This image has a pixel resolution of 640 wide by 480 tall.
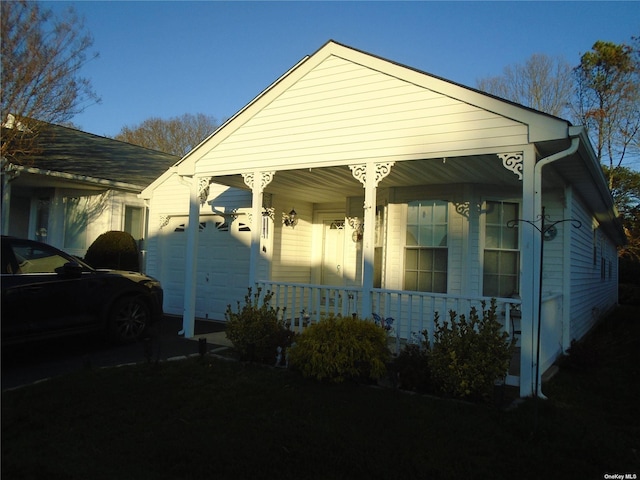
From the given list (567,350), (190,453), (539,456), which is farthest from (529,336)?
(190,453)

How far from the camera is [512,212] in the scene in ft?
26.5

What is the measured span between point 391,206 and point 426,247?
1003 millimetres

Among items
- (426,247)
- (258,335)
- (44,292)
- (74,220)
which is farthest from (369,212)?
(74,220)

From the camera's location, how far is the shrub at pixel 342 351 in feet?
17.5

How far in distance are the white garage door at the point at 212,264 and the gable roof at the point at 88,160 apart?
215cm

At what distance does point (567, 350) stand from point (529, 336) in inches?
103

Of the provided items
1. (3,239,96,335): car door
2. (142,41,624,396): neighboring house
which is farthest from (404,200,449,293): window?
(3,239,96,335): car door

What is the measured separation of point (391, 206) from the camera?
8695 millimetres

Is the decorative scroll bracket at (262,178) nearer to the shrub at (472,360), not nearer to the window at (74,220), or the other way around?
the shrub at (472,360)

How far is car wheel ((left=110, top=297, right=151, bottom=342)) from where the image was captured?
22.9 feet

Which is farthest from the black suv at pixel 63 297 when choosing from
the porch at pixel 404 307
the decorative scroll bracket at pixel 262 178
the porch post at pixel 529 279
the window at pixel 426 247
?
the porch post at pixel 529 279

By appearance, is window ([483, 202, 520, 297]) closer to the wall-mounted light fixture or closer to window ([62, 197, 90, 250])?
the wall-mounted light fixture

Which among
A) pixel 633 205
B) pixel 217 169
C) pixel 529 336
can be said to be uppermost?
pixel 633 205

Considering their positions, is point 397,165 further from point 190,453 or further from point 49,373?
point 49,373
